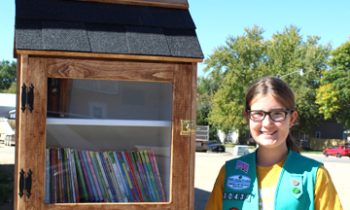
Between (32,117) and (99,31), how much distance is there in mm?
484

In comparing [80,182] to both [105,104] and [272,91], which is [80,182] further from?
[272,91]

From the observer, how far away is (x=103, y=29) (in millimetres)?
2268

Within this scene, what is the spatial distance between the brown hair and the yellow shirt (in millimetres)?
235

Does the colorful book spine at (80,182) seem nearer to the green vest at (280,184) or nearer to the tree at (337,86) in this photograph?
the green vest at (280,184)

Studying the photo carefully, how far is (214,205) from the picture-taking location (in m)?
1.93

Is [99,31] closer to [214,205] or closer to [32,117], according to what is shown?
[32,117]

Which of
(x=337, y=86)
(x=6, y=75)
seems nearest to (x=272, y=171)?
(x=337, y=86)

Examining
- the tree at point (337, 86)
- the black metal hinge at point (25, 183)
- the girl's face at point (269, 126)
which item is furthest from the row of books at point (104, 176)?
the tree at point (337, 86)

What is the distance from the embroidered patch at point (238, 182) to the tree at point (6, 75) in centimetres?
8273

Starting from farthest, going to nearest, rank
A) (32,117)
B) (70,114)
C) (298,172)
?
(70,114) → (32,117) → (298,172)

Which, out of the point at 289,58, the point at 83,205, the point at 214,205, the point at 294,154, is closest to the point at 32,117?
the point at 83,205

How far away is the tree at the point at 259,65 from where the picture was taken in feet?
147

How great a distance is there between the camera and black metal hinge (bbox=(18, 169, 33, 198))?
2.15m

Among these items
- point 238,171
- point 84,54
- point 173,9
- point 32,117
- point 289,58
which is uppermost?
point 289,58
